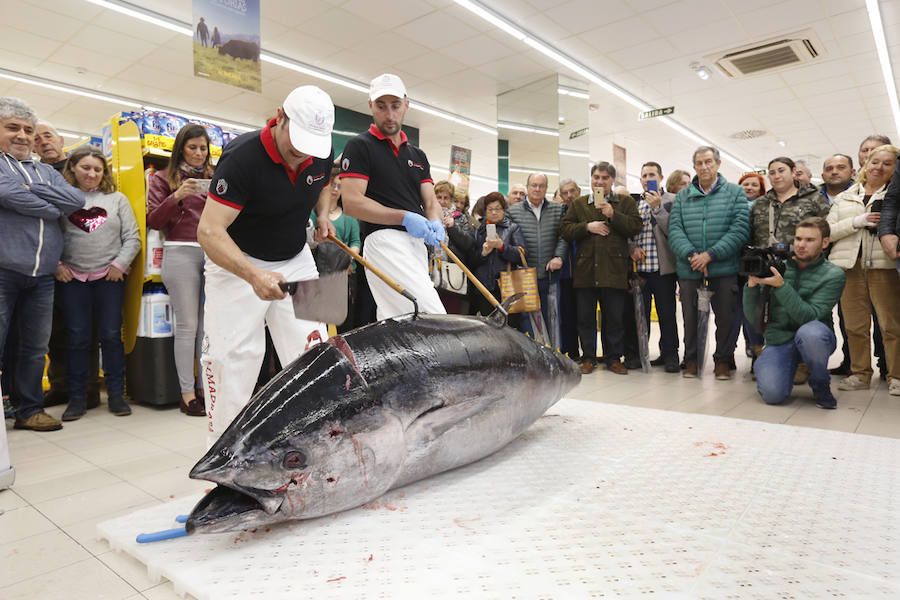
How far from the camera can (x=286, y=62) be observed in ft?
26.4

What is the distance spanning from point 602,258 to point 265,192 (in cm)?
327

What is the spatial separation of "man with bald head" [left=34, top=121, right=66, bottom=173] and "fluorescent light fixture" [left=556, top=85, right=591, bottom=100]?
23.3 feet

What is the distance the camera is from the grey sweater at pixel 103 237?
356 cm

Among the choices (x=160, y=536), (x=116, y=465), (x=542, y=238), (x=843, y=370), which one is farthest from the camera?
(x=542, y=238)

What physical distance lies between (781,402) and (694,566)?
2.58 meters

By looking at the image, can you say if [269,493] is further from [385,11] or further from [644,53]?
[644,53]

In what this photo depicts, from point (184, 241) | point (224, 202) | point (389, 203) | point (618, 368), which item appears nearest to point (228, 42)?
point (184, 241)

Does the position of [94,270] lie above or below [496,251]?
below

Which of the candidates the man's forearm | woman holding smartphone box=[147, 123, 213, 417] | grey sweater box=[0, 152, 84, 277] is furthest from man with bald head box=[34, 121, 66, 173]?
the man's forearm

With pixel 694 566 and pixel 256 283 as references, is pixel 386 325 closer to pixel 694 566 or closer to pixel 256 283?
pixel 256 283

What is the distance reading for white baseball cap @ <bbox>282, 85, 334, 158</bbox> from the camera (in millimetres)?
1906

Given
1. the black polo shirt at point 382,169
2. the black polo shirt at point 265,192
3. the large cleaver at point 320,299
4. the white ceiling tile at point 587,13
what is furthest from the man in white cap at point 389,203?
the white ceiling tile at point 587,13

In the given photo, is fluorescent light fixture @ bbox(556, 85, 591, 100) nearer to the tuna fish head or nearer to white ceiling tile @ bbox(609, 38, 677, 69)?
white ceiling tile @ bbox(609, 38, 677, 69)

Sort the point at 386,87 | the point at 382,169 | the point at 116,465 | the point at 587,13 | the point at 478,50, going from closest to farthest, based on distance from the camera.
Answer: the point at 116,465
the point at 386,87
the point at 382,169
the point at 587,13
the point at 478,50
